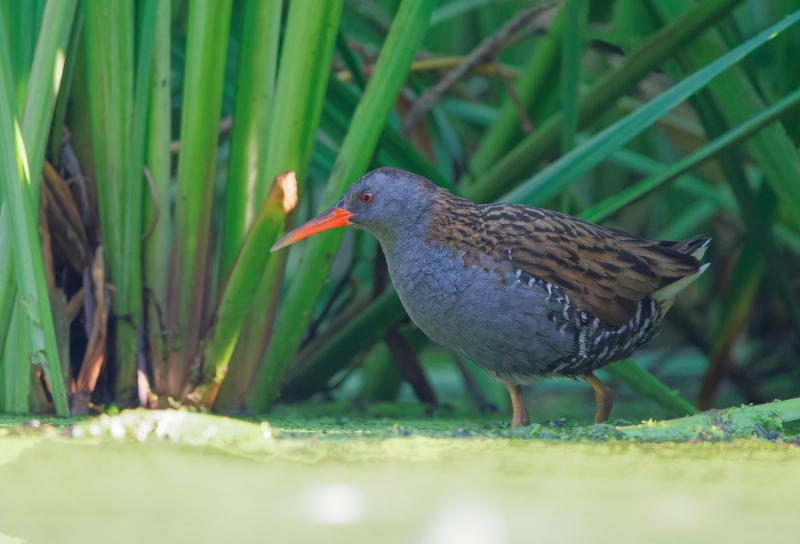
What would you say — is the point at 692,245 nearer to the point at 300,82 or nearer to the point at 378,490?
the point at 300,82

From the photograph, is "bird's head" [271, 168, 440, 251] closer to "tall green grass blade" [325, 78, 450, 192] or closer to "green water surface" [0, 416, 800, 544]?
"tall green grass blade" [325, 78, 450, 192]

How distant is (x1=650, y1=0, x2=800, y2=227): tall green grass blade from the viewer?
5.26 feet

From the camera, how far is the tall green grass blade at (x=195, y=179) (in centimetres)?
149

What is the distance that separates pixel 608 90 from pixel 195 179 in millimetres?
826

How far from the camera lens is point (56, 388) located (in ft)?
4.60

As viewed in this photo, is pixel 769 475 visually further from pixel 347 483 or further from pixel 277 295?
pixel 277 295

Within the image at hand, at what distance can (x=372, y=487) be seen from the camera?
880 millimetres

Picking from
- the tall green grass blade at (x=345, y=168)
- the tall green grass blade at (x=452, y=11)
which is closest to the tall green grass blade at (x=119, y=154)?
the tall green grass blade at (x=345, y=168)

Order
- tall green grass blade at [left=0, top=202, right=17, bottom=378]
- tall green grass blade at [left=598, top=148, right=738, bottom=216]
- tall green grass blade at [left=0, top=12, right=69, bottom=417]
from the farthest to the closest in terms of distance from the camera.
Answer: tall green grass blade at [left=598, top=148, right=738, bottom=216] < tall green grass blade at [left=0, top=202, right=17, bottom=378] < tall green grass blade at [left=0, top=12, right=69, bottom=417]

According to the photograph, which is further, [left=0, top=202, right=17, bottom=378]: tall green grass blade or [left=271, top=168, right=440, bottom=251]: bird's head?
[left=271, top=168, right=440, bottom=251]: bird's head

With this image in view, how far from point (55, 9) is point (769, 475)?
1192 millimetres

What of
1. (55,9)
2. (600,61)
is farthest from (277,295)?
(600,61)

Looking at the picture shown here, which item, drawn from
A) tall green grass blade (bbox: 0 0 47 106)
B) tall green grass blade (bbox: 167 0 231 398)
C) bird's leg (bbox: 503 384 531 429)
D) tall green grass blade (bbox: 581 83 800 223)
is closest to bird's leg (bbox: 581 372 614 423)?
bird's leg (bbox: 503 384 531 429)

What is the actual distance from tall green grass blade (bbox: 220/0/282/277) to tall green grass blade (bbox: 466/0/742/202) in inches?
19.3
